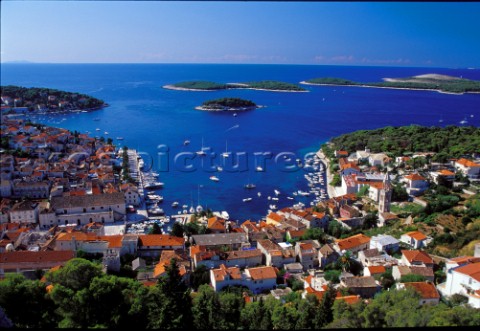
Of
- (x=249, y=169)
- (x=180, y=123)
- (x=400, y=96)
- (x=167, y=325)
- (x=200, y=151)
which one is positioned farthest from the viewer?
(x=400, y=96)

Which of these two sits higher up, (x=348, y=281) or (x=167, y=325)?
(x=167, y=325)

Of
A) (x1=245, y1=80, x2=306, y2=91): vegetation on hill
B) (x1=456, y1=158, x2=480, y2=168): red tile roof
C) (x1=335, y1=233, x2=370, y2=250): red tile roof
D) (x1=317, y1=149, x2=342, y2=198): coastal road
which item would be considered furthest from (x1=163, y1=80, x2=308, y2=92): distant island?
(x1=335, y1=233, x2=370, y2=250): red tile roof

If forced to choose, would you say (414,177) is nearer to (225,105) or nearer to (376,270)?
(376,270)

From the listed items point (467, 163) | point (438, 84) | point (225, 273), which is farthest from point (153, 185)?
point (438, 84)

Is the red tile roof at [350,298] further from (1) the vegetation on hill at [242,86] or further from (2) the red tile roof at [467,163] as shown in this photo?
(1) the vegetation on hill at [242,86]

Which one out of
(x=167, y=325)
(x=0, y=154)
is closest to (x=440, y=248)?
(x=167, y=325)

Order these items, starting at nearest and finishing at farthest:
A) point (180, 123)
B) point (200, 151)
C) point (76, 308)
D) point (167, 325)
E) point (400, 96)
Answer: point (167, 325) < point (76, 308) < point (200, 151) < point (180, 123) < point (400, 96)

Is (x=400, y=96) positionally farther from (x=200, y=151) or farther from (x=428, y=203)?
(x=428, y=203)
